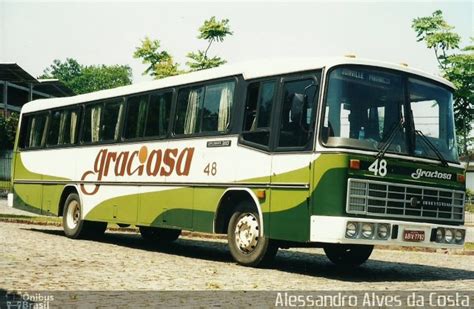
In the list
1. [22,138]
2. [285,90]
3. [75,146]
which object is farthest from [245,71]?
[22,138]

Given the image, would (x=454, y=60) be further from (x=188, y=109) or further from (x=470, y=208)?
(x=188, y=109)

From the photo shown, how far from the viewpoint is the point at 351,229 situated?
1093 centimetres

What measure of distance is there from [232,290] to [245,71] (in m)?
4.77

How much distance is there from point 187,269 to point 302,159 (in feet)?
8.47

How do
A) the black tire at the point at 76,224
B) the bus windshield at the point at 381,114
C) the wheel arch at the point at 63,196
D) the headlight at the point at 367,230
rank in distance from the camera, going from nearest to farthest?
the headlight at the point at 367,230
the bus windshield at the point at 381,114
the black tire at the point at 76,224
the wheel arch at the point at 63,196

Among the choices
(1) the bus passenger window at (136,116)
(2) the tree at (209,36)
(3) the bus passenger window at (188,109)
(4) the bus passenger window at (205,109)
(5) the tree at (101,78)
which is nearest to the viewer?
(4) the bus passenger window at (205,109)

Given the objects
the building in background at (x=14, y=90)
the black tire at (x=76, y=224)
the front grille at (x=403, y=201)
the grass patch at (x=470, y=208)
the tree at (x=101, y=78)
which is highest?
the tree at (x=101, y=78)

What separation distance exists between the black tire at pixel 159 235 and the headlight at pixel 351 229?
25.8 feet

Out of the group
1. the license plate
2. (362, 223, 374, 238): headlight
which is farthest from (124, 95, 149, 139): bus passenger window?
the license plate

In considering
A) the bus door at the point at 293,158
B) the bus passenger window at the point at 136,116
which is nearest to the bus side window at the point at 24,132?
the bus passenger window at the point at 136,116

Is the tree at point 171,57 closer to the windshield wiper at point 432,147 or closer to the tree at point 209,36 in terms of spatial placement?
the tree at point 209,36

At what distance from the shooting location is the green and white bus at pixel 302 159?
11164mm

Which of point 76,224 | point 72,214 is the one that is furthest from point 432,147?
point 72,214

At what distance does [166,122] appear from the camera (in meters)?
15.1
